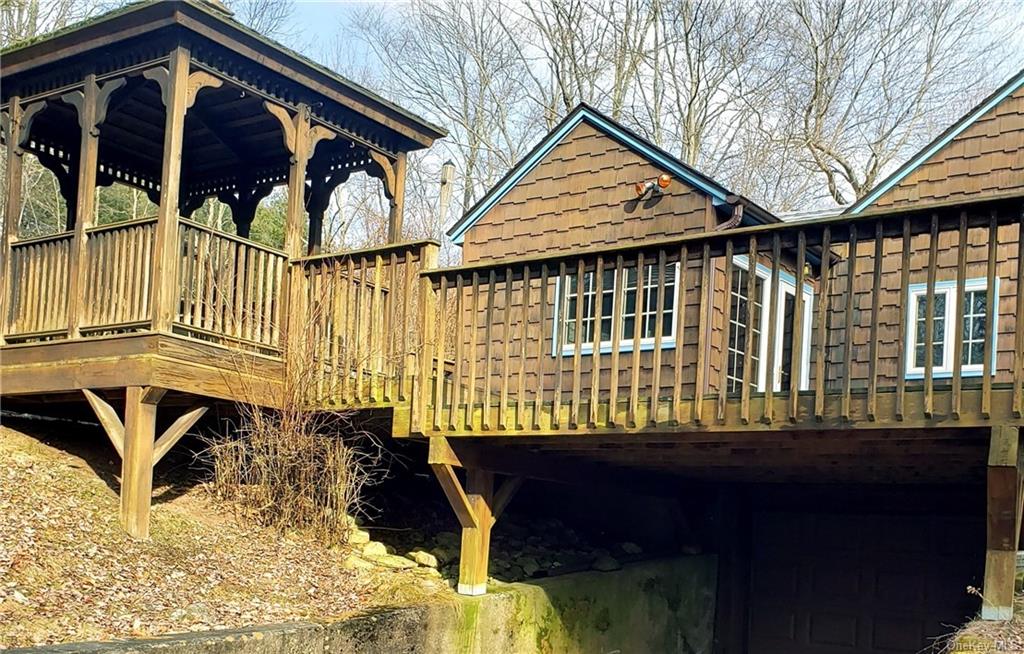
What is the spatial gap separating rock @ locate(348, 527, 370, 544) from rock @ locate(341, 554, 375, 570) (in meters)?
0.24

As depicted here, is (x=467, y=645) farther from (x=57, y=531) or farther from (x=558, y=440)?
(x=57, y=531)

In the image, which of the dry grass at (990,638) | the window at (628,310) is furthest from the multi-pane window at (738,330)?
the dry grass at (990,638)

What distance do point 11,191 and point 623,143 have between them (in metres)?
6.56

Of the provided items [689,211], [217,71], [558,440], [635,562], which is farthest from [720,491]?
[217,71]

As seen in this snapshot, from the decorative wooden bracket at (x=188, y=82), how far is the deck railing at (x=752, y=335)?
2.55 meters

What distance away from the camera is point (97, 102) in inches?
359

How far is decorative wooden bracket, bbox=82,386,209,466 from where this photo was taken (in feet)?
26.4

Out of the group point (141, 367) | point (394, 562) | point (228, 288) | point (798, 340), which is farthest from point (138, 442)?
point (798, 340)

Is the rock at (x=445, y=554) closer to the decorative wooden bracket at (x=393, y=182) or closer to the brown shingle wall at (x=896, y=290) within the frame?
the decorative wooden bracket at (x=393, y=182)

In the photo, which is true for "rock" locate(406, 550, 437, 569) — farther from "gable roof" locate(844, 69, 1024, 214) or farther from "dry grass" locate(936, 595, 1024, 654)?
"gable roof" locate(844, 69, 1024, 214)

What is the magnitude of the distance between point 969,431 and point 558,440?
2.82 metres

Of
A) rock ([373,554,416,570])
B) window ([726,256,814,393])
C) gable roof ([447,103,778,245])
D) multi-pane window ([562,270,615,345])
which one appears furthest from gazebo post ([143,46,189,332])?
window ([726,256,814,393])

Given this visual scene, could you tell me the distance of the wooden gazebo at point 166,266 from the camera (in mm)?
8266

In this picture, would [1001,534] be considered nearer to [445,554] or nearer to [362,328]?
[445,554]
